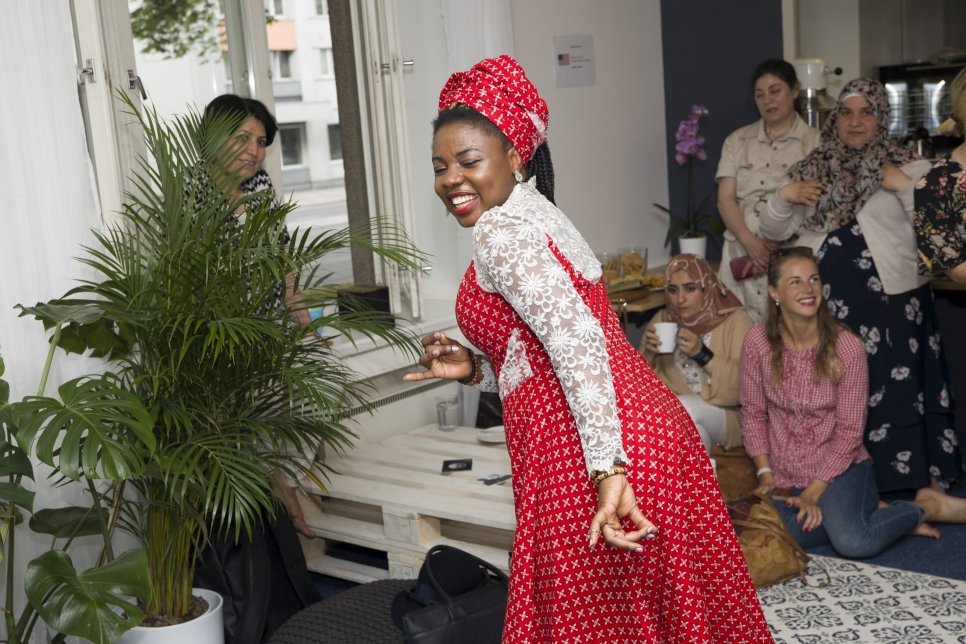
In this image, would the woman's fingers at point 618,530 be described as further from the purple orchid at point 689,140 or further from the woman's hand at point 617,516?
the purple orchid at point 689,140

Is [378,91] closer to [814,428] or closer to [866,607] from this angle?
[814,428]

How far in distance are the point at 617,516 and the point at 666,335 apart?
2.23m

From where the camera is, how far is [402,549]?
3.25 m

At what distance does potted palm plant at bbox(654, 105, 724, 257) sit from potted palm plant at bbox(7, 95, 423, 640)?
2.58 metres

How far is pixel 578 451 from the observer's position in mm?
1676

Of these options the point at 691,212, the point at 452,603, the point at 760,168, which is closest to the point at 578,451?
the point at 452,603

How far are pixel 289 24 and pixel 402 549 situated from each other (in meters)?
6.26

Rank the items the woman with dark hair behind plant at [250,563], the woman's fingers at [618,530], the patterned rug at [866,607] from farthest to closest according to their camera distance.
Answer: the patterned rug at [866,607]
the woman with dark hair behind plant at [250,563]
the woman's fingers at [618,530]

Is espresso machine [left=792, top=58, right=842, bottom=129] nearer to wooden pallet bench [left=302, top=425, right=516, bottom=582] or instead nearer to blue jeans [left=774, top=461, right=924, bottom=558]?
blue jeans [left=774, top=461, right=924, bottom=558]

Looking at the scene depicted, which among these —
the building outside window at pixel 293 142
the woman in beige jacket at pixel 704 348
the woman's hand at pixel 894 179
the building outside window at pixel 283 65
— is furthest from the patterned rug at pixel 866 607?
the building outside window at pixel 283 65

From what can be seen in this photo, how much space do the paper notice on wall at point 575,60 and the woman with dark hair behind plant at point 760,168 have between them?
32.1 inches

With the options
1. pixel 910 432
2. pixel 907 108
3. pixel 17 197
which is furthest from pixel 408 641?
pixel 907 108

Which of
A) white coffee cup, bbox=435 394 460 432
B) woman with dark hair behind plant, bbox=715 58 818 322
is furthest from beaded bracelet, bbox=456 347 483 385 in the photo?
woman with dark hair behind plant, bbox=715 58 818 322

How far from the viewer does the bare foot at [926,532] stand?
3.48 meters
